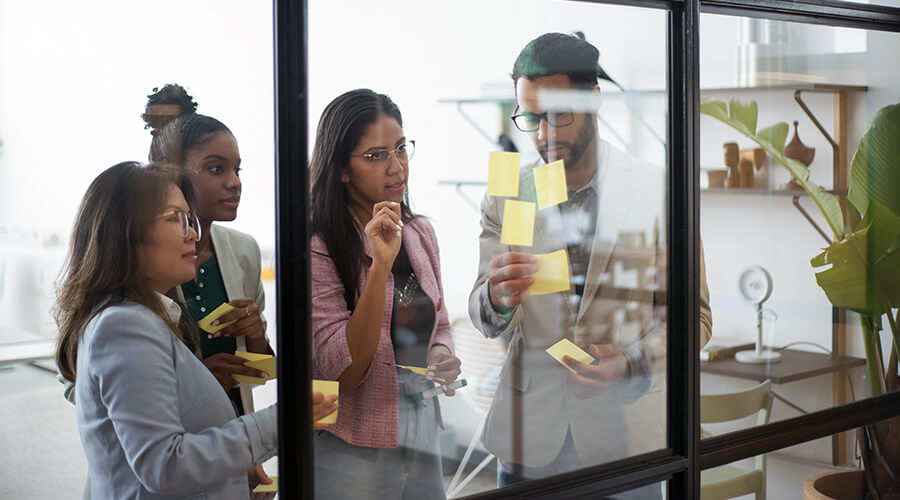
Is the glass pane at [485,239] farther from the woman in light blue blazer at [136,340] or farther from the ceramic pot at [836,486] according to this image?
the ceramic pot at [836,486]

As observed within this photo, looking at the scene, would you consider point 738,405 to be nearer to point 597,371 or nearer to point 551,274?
point 597,371

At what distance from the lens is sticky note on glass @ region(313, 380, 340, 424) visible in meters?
Result: 1.41

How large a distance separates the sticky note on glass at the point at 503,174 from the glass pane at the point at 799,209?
526 mm

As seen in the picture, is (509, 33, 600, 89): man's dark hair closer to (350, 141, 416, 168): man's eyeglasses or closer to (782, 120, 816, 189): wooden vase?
(350, 141, 416, 168): man's eyeglasses

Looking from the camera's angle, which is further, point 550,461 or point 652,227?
point 652,227

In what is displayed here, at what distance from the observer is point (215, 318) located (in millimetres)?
1333

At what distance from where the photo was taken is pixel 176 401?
128cm

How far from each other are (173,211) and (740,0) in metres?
1.31

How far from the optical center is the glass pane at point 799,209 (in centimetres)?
191

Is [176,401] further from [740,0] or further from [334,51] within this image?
[740,0]

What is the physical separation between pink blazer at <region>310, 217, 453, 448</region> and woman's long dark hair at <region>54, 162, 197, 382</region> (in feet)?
0.90

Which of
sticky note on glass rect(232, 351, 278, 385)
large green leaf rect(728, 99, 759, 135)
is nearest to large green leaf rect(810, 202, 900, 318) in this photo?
large green leaf rect(728, 99, 759, 135)

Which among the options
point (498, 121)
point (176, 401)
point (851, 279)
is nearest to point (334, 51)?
point (498, 121)

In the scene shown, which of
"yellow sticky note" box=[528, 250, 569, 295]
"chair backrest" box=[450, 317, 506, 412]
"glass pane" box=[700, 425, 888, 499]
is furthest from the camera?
"glass pane" box=[700, 425, 888, 499]
